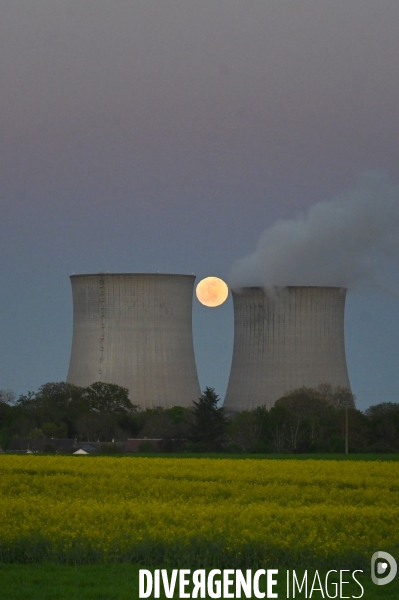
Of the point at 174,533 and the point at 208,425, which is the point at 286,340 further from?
the point at 174,533

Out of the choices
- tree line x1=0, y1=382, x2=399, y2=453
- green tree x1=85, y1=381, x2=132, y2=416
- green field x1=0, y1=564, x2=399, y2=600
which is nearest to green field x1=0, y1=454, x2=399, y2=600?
green field x1=0, y1=564, x2=399, y2=600

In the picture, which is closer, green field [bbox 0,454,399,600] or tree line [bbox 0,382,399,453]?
green field [bbox 0,454,399,600]

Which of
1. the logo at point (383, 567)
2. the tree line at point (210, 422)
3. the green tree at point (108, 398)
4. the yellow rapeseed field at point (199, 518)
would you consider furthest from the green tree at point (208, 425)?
the logo at point (383, 567)

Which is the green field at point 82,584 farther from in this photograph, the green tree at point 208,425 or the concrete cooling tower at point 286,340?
the green tree at point 208,425

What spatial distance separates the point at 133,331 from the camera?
29797mm

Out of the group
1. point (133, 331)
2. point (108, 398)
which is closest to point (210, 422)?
point (133, 331)

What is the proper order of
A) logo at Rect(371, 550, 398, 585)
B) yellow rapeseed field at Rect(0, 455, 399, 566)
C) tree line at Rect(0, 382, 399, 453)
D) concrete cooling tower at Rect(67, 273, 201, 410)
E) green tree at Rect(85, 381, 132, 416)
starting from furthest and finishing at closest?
green tree at Rect(85, 381, 132, 416) → tree line at Rect(0, 382, 399, 453) → concrete cooling tower at Rect(67, 273, 201, 410) → yellow rapeseed field at Rect(0, 455, 399, 566) → logo at Rect(371, 550, 398, 585)

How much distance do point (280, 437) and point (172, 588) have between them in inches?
1034

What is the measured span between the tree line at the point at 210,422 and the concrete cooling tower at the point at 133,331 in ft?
6.86

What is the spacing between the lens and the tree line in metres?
31.0

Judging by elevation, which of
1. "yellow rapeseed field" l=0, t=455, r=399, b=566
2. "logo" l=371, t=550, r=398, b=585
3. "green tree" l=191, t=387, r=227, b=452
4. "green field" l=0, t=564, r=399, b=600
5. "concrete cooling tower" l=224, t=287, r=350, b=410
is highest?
"concrete cooling tower" l=224, t=287, r=350, b=410

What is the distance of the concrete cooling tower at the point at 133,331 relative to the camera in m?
29.3

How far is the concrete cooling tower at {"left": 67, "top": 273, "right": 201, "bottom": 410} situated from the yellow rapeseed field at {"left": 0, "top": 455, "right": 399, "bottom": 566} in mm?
15835

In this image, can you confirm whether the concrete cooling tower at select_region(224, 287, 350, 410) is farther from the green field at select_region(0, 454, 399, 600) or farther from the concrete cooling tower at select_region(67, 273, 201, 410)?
the green field at select_region(0, 454, 399, 600)
